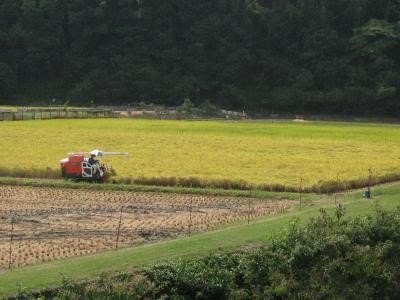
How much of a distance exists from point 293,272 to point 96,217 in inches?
338

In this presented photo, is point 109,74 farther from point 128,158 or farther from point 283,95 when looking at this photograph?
point 128,158

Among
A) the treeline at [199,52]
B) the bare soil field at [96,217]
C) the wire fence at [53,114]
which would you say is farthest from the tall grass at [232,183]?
the treeline at [199,52]

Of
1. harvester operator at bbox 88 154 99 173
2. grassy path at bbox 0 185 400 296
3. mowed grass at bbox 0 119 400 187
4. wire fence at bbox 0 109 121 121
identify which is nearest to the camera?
grassy path at bbox 0 185 400 296

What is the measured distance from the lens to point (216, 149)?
1625 inches

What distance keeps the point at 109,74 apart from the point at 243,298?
2934 inches

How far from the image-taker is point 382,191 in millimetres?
27719

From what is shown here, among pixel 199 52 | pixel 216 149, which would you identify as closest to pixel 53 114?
pixel 216 149

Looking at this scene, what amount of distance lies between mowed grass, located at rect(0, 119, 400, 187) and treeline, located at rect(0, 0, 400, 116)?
27902 millimetres

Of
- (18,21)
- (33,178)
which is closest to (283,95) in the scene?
(18,21)

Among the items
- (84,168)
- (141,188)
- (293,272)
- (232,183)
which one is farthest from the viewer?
(84,168)

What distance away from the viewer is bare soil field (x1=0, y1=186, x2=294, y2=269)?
19797 millimetres

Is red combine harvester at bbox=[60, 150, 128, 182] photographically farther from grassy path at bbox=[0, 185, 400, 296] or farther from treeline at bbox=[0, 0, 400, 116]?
treeline at bbox=[0, 0, 400, 116]

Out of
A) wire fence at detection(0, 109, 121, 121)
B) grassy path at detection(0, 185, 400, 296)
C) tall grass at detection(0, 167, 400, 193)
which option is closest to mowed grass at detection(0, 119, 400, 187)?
tall grass at detection(0, 167, 400, 193)

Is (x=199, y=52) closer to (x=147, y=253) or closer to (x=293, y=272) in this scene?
(x=147, y=253)
